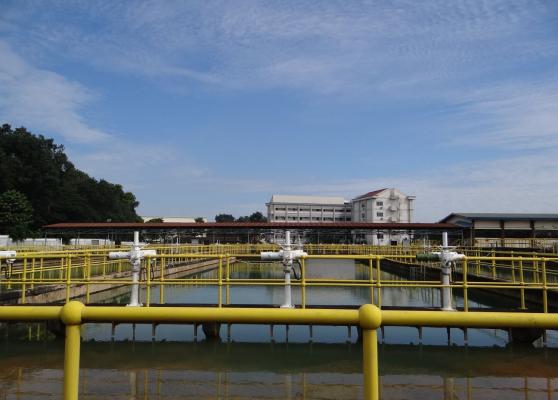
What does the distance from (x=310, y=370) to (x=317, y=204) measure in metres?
130

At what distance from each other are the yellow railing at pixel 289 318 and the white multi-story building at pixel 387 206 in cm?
12133

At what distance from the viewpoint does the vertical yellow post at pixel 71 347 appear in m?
2.29

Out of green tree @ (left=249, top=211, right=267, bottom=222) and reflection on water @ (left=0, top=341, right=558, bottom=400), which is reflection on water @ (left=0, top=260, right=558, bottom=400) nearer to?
reflection on water @ (left=0, top=341, right=558, bottom=400)

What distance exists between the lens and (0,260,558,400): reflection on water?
5.86 metres

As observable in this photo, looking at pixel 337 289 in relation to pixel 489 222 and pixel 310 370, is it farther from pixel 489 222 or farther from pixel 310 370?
pixel 489 222

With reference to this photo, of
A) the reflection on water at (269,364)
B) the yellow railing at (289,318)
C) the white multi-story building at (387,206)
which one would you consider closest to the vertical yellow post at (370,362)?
the yellow railing at (289,318)

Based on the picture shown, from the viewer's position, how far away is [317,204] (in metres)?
136

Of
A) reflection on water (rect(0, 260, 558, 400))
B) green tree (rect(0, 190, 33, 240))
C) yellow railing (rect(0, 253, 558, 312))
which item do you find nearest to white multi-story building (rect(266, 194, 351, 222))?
green tree (rect(0, 190, 33, 240))

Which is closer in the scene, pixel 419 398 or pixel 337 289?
pixel 419 398

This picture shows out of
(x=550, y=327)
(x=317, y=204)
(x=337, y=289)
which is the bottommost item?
(x=337, y=289)

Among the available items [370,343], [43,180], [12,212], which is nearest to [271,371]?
[370,343]

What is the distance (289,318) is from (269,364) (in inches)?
216

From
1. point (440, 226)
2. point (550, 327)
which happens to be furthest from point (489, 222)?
point (550, 327)

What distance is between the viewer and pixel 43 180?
71.5 m
